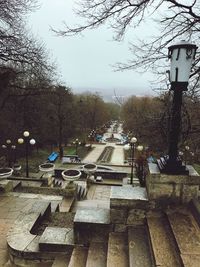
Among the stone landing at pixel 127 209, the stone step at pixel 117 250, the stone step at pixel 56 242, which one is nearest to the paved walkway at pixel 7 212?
the stone step at pixel 56 242

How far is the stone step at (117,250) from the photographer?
2837 mm

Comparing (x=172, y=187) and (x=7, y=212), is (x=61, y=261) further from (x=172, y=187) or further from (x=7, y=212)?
(x=7, y=212)

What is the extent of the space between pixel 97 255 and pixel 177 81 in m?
2.70

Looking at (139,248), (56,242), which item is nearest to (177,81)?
(139,248)

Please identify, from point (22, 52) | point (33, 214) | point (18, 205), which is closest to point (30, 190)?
point (18, 205)

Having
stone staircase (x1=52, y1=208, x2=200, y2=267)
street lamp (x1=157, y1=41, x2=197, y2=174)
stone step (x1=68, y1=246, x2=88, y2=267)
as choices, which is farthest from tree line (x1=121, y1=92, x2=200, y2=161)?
stone step (x1=68, y1=246, x2=88, y2=267)

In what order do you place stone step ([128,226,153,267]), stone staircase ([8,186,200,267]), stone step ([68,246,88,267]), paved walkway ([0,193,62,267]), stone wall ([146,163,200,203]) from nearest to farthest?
stone step ([128,226,153,267])
stone staircase ([8,186,200,267])
stone step ([68,246,88,267])
stone wall ([146,163,200,203])
paved walkway ([0,193,62,267])

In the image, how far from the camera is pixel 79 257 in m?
3.26

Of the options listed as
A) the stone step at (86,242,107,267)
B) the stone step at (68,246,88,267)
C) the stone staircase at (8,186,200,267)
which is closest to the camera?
the stone staircase at (8,186,200,267)

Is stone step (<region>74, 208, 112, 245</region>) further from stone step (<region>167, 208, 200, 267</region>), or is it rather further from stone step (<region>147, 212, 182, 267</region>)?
stone step (<region>167, 208, 200, 267</region>)

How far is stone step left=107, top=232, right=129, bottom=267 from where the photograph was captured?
9.31 ft

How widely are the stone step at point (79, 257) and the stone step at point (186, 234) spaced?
131 centimetres

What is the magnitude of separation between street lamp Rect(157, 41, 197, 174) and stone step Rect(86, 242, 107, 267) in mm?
1429

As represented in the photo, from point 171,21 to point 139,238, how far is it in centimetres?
438
